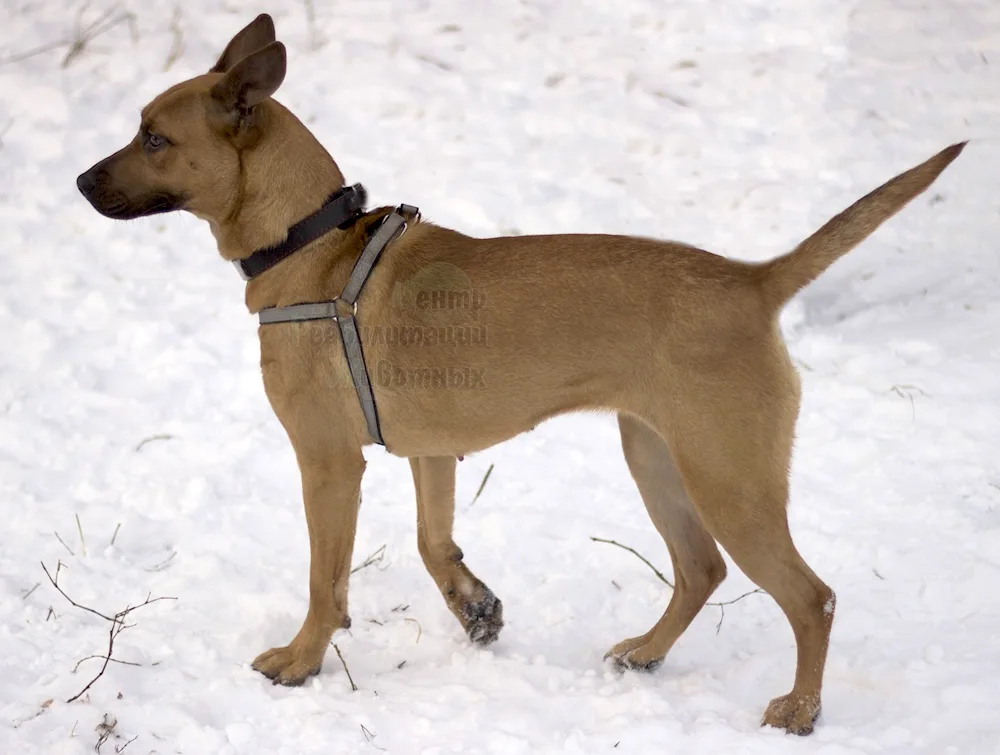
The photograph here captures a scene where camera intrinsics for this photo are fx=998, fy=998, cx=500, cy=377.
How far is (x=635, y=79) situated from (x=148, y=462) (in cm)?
525

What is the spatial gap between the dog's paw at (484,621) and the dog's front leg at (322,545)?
561mm

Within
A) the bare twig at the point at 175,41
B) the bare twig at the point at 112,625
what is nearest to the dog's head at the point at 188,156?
the bare twig at the point at 112,625

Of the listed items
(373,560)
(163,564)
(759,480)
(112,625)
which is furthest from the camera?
(373,560)

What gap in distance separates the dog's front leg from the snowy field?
123 mm

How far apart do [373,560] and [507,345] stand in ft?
5.17

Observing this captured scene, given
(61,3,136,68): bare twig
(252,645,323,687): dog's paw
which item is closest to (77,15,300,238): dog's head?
(252,645,323,687): dog's paw

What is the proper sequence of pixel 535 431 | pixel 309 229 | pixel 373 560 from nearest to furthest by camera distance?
pixel 309 229 < pixel 373 560 < pixel 535 431

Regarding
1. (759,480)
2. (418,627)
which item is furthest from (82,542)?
(759,480)

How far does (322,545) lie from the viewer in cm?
390

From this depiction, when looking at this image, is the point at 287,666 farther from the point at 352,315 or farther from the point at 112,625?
the point at 352,315

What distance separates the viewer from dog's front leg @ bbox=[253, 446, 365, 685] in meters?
3.83

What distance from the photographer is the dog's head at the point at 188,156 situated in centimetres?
369

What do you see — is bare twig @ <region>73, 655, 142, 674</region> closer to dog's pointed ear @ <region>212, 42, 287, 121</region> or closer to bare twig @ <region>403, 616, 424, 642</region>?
bare twig @ <region>403, 616, 424, 642</region>

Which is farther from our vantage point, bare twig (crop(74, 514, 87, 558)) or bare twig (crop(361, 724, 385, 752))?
bare twig (crop(74, 514, 87, 558))
